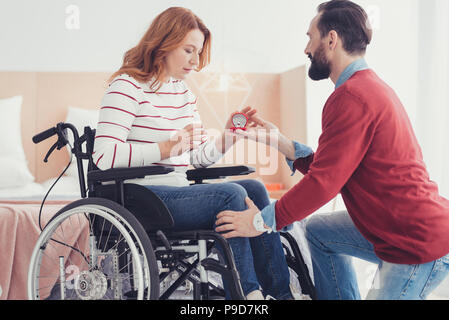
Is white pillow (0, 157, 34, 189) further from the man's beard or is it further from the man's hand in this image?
the man's beard

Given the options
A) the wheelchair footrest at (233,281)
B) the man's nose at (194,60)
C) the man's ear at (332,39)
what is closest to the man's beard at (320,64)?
the man's ear at (332,39)

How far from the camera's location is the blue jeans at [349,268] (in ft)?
4.12

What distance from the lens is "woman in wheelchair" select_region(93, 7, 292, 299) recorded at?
4.41ft

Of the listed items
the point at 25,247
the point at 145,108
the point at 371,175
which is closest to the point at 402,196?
the point at 371,175

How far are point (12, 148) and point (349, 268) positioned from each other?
7.57ft

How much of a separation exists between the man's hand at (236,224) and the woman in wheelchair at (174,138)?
0.02 metres

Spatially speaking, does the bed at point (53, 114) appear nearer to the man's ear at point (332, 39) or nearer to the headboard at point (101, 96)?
the headboard at point (101, 96)

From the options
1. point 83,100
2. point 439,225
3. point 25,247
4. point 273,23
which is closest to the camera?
point 439,225

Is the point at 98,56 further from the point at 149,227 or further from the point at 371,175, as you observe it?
the point at 371,175

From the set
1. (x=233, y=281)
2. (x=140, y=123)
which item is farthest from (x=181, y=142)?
(x=233, y=281)

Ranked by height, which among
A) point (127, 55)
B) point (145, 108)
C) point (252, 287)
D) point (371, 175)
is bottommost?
point (252, 287)

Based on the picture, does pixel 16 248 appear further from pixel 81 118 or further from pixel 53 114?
pixel 53 114

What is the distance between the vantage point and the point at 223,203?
1331 millimetres
